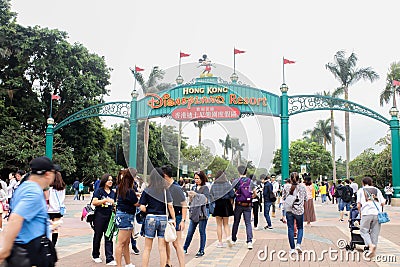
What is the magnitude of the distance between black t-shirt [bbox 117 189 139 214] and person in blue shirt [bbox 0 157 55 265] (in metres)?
2.67

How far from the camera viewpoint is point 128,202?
21.2 ft

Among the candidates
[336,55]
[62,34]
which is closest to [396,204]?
[336,55]

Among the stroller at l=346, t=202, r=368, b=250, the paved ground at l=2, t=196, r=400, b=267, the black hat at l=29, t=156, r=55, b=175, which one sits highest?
the black hat at l=29, t=156, r=55, b=175

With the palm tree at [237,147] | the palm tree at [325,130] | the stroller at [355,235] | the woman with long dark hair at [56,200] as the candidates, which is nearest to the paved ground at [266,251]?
the stroller at [355,235]

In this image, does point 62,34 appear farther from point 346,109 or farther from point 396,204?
point 396,204

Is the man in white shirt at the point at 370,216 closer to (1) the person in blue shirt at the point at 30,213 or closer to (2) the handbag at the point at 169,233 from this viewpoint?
(2) the handbag at the point at 169,233

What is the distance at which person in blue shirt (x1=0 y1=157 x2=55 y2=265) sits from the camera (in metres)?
3.30

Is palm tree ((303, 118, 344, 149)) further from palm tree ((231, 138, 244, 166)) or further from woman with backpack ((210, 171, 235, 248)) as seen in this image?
palm tree ((231, 138, 244, 166))

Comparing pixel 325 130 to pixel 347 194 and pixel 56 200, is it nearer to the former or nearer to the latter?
pixel 347 194

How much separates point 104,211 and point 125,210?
1042 mm

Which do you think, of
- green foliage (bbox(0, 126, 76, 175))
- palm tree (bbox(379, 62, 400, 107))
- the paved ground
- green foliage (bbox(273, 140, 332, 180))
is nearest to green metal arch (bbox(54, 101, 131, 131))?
green foliage (bbox(0, 126, 76, 175))

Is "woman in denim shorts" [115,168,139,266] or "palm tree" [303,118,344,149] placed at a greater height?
"palm tree" [303,118,344,149]

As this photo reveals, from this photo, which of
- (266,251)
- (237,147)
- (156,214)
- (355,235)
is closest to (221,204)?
(266,251)

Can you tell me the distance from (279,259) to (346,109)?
16.2m
